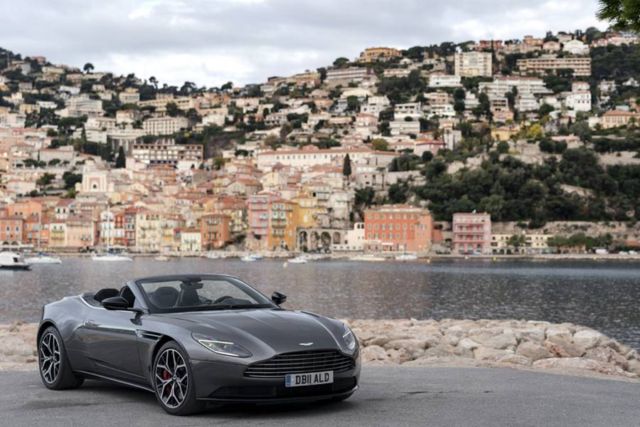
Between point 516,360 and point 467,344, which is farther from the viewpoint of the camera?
point 467,344

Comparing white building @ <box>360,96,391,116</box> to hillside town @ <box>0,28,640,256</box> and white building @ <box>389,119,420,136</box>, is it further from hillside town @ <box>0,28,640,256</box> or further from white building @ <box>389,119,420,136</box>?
hillside town @ <box>0,28,640,256</box>

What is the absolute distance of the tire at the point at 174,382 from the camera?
24.8 ft

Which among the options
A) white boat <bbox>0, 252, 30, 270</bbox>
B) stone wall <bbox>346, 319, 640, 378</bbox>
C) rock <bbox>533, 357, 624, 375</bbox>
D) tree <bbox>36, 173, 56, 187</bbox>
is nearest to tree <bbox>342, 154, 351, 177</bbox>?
tree <bbox>36, 173, 56, 187</bbox>

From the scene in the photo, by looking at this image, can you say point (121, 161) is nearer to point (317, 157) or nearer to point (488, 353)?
point (317, 157)

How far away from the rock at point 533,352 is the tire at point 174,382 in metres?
6.49

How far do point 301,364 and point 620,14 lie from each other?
3.68 m

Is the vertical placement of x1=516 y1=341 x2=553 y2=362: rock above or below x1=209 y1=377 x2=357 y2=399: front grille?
below

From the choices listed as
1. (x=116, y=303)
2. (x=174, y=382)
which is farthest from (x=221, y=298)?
(x=174, y=382)

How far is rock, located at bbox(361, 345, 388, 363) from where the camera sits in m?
13.1

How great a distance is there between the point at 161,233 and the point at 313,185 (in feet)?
67.7

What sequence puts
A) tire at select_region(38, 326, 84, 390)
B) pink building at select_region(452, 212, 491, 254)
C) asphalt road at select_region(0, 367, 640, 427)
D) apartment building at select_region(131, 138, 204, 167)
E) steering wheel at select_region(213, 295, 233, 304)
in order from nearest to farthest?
asphalt road at select_region(0, 367, 640, 427) → steering wheel at select_region(213, 295, 233, 304) → tire at select_region(38, 326, 84, 390) → pink building at select_region(452, 212, 491, 254) → apartment building at select_region(131, 138, 204, 167)

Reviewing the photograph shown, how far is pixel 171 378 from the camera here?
7.79 m

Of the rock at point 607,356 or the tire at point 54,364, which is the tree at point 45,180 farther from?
the tire at point 54,364

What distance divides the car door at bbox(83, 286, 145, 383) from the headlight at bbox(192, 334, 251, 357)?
2.55 feet
